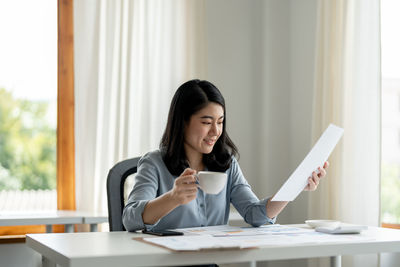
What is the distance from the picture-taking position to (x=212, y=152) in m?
2.15

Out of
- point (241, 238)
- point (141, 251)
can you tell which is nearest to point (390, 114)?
point (241, 238)

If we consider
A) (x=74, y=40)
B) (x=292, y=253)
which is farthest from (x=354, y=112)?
(x=292, y=253)

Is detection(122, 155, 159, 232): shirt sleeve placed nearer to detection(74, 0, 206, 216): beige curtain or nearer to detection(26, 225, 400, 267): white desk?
detection(26, 225, 400, 267): white desk

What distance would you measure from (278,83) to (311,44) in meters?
0.36

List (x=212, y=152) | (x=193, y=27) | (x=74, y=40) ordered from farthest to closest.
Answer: (x=193, y=27) → (x=74, y=40) → (x=212, y=152)

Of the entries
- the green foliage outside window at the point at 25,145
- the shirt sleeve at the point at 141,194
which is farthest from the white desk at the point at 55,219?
the shirt sleeve at the point at 141,194

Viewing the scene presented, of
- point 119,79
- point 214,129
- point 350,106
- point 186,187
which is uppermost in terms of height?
point 119,79

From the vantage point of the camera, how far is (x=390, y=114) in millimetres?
3260

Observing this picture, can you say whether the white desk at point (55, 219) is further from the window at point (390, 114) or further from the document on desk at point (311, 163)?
the window at point (390, 114)

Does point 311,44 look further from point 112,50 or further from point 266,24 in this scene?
point 112,50

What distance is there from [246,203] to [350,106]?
1447 millimetres

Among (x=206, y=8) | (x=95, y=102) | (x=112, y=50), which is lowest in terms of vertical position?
(x=95, y=102)

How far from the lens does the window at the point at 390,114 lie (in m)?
3.22

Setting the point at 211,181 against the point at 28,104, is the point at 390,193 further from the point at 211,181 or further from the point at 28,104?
the point at 28,104
